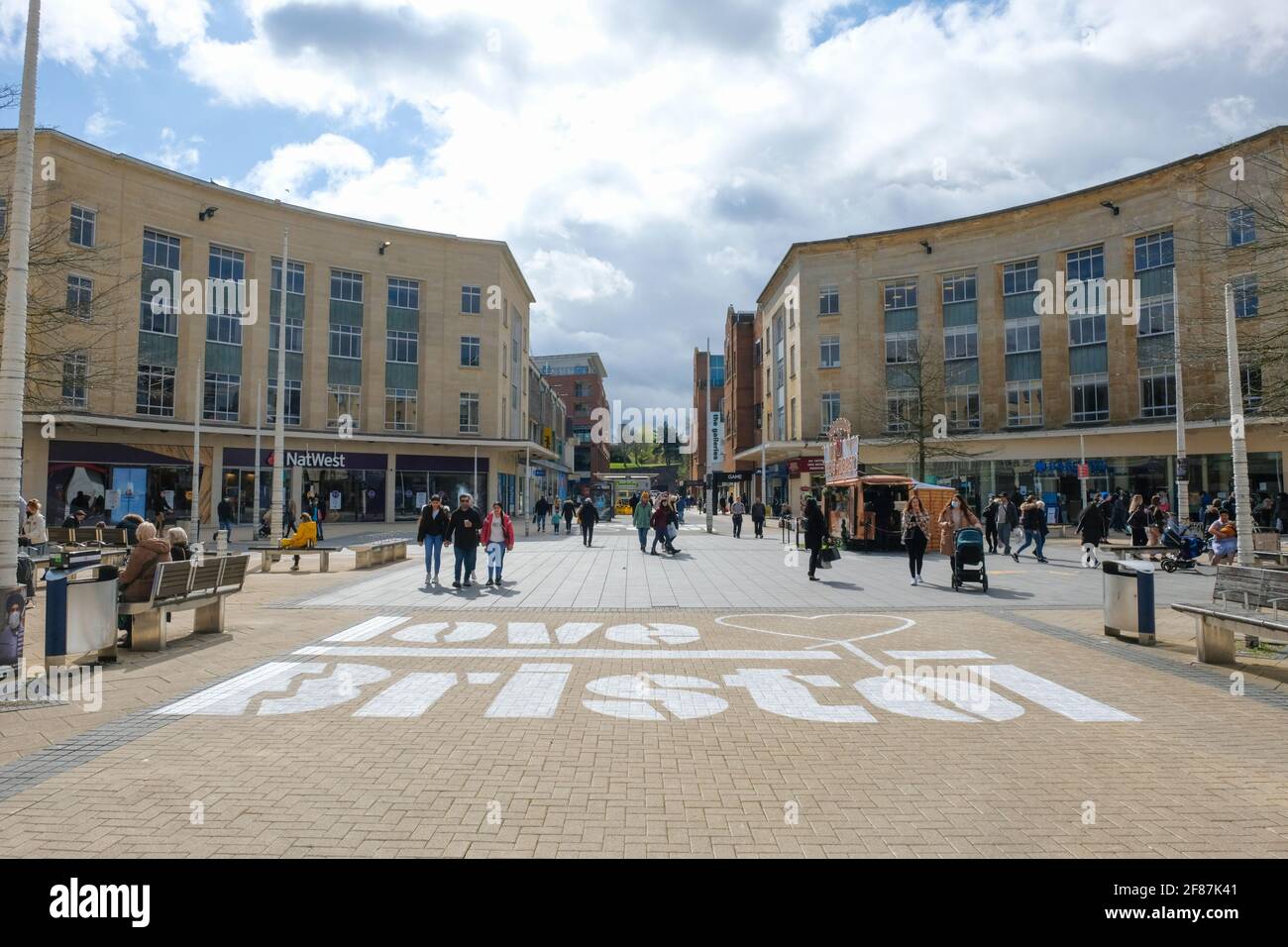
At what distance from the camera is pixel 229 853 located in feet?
12.1

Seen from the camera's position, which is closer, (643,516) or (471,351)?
(643,516)

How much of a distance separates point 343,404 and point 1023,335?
39.6m

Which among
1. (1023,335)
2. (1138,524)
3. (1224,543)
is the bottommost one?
(1224,543)

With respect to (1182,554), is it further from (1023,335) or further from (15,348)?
(1023,335)

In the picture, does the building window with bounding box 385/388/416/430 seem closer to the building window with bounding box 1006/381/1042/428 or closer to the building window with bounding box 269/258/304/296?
the building window with bounding box 269/258/304/296

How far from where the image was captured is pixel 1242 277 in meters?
26.0

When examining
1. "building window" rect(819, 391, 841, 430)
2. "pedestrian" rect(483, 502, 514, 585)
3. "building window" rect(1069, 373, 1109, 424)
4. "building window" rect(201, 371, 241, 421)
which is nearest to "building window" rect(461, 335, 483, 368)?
"building window" rect(201, 371, 241, 421)

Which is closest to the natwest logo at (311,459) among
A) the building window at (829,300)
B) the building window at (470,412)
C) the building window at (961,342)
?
the building window at (470,412)

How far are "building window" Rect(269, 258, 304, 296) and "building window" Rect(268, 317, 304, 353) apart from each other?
174 cm

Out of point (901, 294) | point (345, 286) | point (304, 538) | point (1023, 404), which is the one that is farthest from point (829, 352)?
point (304, 538)

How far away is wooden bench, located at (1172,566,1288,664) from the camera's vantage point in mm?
8141

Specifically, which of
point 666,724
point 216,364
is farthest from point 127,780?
point 216,364

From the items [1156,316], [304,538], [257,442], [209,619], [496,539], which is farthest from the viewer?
[1156,316]
